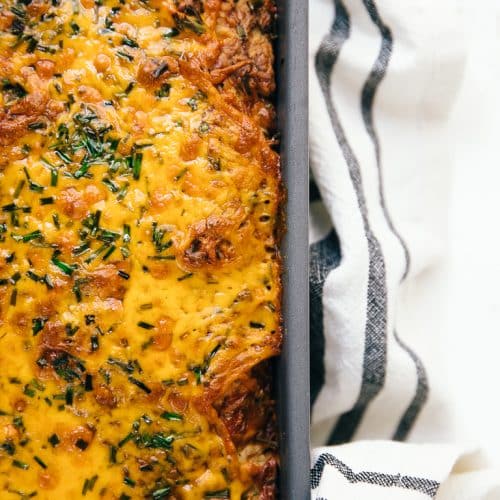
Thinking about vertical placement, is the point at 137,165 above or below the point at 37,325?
above

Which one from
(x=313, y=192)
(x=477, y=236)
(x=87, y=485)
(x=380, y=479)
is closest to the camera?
(x=87, y=485)

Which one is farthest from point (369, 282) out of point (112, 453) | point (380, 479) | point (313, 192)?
point (112, 453)

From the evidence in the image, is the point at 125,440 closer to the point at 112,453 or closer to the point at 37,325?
the point at 112,453

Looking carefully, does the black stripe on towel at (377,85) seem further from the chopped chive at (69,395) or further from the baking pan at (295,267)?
the chopped chive at (69,395)

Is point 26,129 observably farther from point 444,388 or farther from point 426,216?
point 444,388

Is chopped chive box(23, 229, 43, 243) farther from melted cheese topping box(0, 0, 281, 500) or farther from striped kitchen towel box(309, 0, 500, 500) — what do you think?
striped kitchen towel box(309, 0, 500, 500)

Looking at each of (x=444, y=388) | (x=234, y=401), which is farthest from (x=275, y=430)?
(x=444, y=388)

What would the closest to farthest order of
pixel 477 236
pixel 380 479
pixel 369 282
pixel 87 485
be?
pixel 87 485 → pixel 380 479 → pixel 369 282 → pixel 477 236
